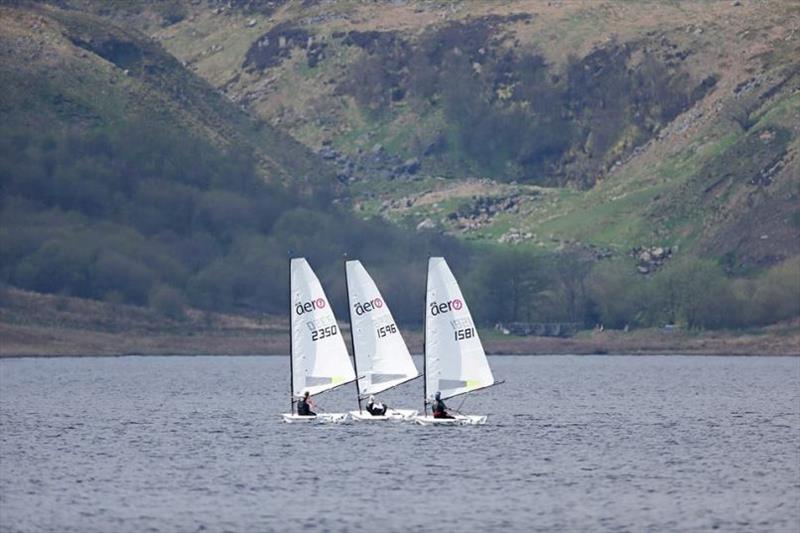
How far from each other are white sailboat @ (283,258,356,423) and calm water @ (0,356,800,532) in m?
3.19

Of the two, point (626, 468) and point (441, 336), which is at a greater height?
point (441, 336)

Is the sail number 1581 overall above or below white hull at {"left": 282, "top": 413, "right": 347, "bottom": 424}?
above

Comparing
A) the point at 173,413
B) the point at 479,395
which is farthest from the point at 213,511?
the point at 479,395

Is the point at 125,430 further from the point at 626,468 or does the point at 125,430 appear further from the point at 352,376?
the point at 626,468

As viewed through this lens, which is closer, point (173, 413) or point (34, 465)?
point (34, 465)

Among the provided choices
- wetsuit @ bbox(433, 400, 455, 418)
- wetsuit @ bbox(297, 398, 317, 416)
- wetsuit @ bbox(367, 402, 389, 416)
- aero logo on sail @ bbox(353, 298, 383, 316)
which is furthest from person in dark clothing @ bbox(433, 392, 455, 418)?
wetsuit @ bbox(297, 398, 317, 416)

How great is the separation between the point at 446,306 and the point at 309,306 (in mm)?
9010

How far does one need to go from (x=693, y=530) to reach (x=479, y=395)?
83.1 meters

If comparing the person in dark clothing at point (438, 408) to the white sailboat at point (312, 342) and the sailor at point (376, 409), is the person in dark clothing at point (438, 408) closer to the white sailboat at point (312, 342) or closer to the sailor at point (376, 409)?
the sailor at point (376, 409)

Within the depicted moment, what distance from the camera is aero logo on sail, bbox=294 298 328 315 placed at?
370 ft

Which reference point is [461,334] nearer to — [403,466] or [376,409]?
[376,409]

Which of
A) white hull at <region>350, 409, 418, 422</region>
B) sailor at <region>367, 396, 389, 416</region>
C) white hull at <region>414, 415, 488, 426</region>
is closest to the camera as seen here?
white hull at <region>414, 415, 488, 426</region>

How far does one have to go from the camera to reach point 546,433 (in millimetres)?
115312

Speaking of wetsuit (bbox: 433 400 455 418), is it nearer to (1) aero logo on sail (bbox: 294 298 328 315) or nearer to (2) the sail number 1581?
(2) the sail number 1581
